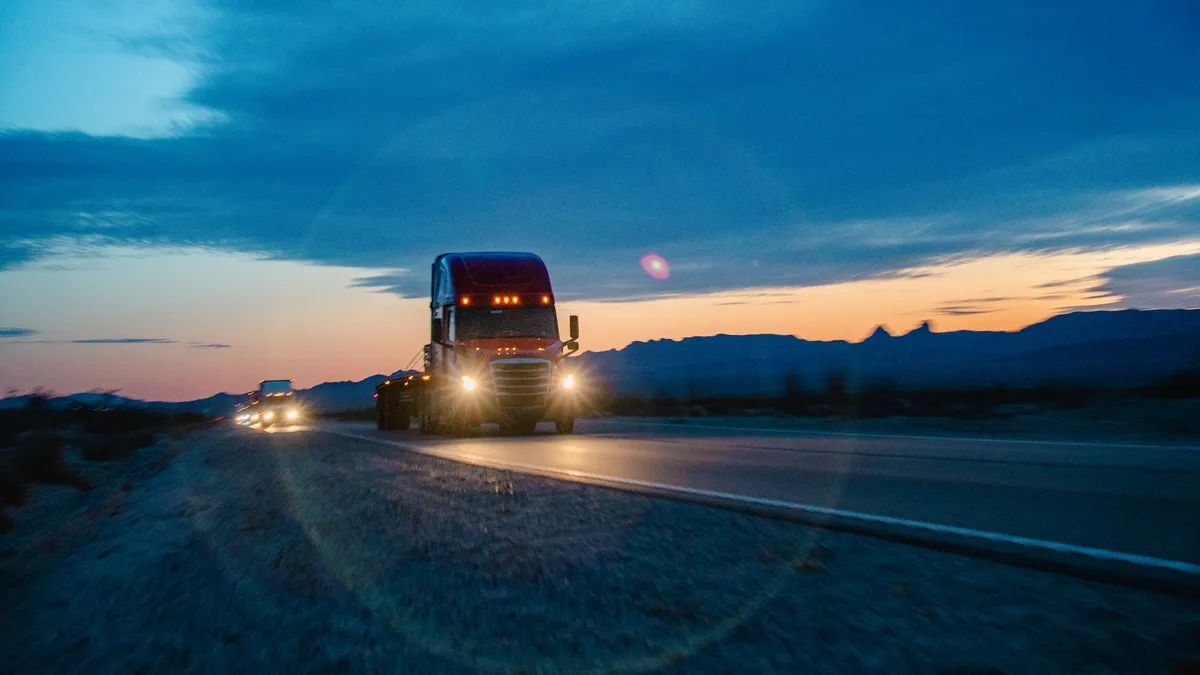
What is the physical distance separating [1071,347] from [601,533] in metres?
177

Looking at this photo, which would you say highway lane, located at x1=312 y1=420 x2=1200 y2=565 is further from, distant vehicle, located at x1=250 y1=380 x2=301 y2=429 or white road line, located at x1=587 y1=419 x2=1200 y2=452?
distant vehicle, located at x1=250 y1=380 x2=301 y2=429

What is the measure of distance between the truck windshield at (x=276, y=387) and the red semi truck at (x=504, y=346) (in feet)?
140

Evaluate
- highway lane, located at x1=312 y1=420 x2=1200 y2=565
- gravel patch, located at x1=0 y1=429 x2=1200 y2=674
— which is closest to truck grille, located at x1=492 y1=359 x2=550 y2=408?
highway lane, located at x1=312 y1=420 x2=1200 y2=565

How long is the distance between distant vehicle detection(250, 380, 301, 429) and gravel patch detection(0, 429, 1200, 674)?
56.3 meters

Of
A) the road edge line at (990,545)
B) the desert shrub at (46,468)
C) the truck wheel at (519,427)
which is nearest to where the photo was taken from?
the road edge line at (990,545)

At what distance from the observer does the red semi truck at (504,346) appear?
83.5 feet

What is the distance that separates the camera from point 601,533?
804 centimetres

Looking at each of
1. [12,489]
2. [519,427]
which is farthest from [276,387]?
[12,489]

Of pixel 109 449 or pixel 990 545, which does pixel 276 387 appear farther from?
pixel 990 545

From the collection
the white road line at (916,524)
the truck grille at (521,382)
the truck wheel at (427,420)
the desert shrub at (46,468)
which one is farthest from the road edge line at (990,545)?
the truck wheel at (427,420)

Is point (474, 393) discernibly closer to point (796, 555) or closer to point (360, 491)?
point (360, 491)

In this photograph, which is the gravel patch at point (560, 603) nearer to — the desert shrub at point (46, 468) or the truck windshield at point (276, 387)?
the desert shrub at point (46, 468)

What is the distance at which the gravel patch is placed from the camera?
4.64m

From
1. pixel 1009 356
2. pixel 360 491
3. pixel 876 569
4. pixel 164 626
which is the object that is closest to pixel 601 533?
pixel 876 569
